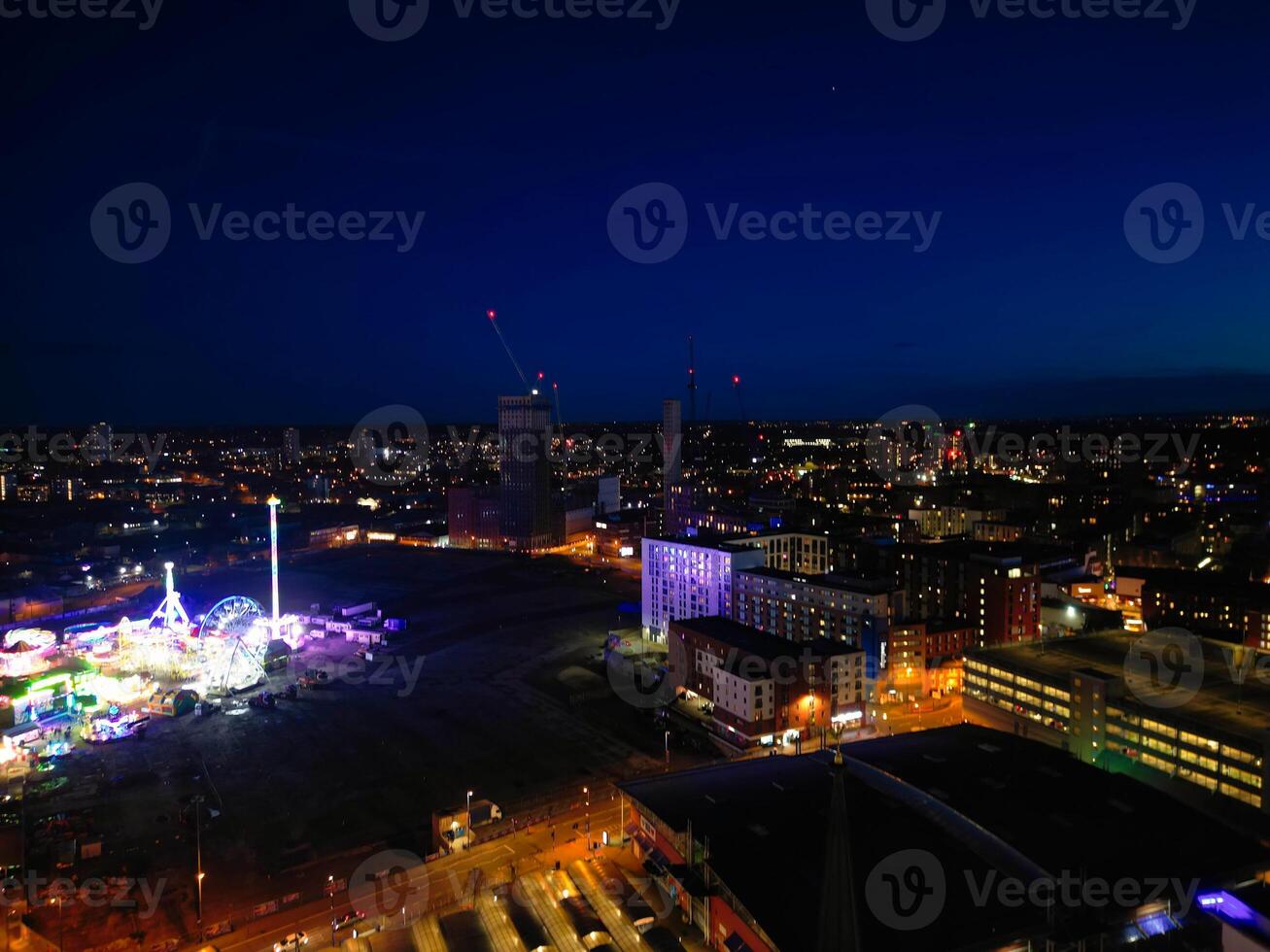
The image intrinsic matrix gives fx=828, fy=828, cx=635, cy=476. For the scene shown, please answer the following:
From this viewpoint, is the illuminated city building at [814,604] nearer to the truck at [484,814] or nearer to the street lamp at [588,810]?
the street lamp at [588,810]

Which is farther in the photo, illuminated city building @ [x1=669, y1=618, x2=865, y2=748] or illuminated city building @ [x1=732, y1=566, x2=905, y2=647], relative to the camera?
illuminated city building @ [x1=732, y1=566, x2=905, y2=647]

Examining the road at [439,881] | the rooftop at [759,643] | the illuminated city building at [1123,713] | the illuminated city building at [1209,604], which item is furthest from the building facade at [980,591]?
the road at [439,881]

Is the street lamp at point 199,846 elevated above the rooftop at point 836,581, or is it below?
below

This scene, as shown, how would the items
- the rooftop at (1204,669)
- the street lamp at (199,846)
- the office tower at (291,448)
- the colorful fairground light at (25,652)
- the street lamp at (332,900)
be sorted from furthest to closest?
the office tower at (291,448), the colorful fairground light at (25,652), the rooftop at (1204,669), the street lamp at (199,846), the street lamp at (332,900)

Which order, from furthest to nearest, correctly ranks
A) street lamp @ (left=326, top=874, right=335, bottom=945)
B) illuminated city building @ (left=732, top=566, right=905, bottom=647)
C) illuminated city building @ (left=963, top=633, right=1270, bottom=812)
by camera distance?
illuminated city building @ (left=732, top=566, right=905, bottom=647)
illuminated city building @ (left=963, top=633, right=1270, bottom=812)
street lamp @ (left=326, top=874, right=335, bottom=945)

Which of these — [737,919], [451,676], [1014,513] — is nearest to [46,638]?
[451,676]

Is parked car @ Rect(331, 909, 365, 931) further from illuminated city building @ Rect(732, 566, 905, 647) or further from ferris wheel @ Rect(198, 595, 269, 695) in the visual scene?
illuminated city building @ Rect(732, 566, 905, 647)

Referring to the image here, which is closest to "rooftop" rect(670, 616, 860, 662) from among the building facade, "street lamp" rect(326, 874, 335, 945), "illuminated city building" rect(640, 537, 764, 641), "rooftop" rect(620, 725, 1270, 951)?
"illuminated city building" rect(640, 537, 764, 641)
